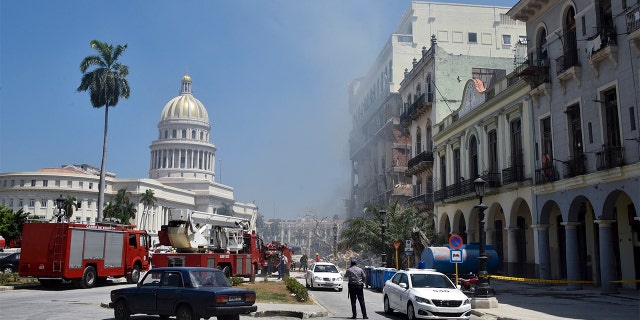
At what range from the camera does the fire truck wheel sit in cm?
2689

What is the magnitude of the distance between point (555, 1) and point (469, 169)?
42.6ft

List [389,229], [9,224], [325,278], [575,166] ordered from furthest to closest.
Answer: [9,224] < [389,229] < [325,278] < [575,166]

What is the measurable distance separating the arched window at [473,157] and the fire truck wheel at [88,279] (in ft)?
75.2

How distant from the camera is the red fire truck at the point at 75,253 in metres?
25.5

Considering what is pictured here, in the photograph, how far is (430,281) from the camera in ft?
54.0

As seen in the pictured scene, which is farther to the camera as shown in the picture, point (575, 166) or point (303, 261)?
point (303, 261)

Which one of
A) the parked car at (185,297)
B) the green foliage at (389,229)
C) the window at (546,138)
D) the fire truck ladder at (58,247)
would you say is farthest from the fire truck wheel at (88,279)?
the window at (546,138)

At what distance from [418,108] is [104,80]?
96.4ft

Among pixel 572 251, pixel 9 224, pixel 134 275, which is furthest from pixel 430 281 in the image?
pixel 9 224

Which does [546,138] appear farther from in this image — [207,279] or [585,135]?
[207,279]

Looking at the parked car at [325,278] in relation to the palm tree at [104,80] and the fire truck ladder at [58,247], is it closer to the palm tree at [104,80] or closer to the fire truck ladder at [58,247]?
the fire truck ladder at [58,247]

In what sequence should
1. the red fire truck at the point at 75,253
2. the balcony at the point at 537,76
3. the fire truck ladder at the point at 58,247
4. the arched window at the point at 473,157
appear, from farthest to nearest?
the arched window at the point at 473,157 < the balcony at the point at 537,76 < the red fire truck at the point at 75,253 < the fire truck ladder at the point at 58,247

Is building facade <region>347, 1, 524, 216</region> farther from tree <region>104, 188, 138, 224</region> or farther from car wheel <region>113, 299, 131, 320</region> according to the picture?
car wheel <region>113, 299, 131, 320</region>

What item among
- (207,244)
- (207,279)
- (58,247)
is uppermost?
(207,244)
